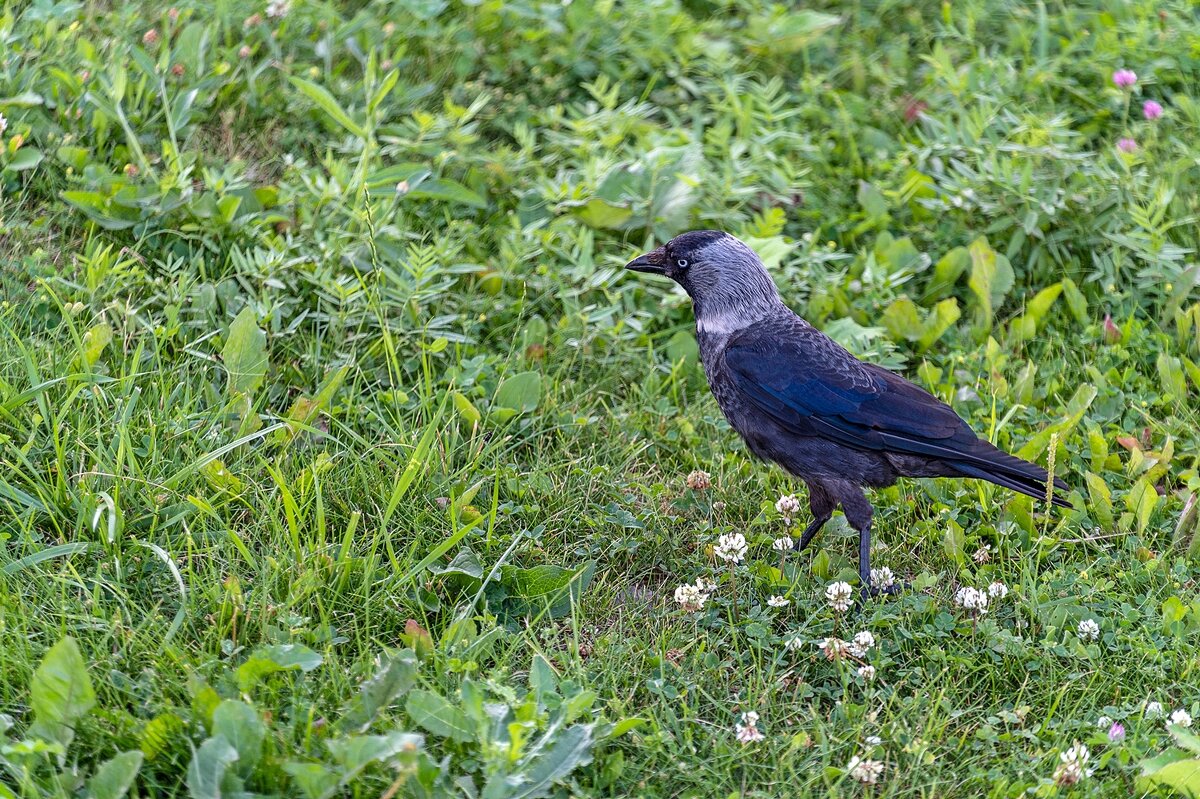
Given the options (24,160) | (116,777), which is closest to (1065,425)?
(116,777)

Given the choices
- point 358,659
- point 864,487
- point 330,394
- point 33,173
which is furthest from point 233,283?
point 864,487

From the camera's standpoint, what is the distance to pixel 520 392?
4527mm

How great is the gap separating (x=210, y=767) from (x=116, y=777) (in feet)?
Answer: 0.68

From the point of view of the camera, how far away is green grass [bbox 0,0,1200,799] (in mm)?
3230

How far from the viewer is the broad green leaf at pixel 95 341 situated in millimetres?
4145

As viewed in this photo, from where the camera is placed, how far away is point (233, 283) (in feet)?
15.2

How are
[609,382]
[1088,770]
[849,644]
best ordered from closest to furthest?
[1088,770]
[849,644]
[609,382]

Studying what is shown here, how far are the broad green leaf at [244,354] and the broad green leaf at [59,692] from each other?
1477 millimetres

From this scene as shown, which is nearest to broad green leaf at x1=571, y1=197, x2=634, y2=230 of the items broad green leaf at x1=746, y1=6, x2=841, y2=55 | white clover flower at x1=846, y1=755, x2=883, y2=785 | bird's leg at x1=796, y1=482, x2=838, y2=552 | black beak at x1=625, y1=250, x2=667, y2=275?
black beak at x1=625, y1=250, x2=667, y2=275

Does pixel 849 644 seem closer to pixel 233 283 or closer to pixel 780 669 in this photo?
pixel 780 669

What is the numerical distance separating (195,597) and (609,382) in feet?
6.48

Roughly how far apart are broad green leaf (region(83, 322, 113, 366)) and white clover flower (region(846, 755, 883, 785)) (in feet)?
9.02

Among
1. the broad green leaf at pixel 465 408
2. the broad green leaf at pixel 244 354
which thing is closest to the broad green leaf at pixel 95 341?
the broad green leaf at pixel 244 354

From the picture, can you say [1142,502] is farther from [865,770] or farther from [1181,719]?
[865,770]
